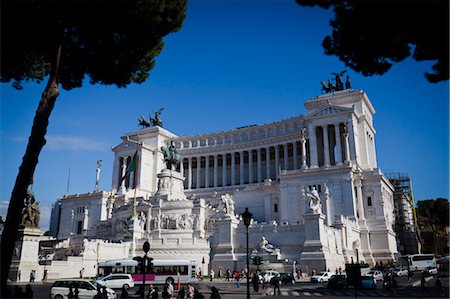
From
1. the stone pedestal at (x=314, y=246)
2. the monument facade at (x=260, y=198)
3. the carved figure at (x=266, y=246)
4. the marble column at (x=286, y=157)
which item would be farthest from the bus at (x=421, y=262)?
the marble column at (x=286, y=157)

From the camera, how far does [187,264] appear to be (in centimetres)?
3017

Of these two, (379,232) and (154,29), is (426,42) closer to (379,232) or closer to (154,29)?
(154,29)

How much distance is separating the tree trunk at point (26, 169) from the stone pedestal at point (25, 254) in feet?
50.0

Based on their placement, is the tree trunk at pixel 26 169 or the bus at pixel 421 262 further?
the bus at pixel 421 262

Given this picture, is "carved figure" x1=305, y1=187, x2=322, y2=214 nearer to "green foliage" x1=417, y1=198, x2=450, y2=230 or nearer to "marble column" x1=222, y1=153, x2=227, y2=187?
"marble column" x1=222, y1=153, x2=227, y2=187

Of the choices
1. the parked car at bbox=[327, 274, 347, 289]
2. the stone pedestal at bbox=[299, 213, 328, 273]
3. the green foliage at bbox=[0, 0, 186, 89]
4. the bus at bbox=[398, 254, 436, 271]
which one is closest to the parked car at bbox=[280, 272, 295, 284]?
the parked car at bbox=[327, 274, 347, 289]

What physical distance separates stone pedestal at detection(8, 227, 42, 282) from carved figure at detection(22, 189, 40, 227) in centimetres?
46

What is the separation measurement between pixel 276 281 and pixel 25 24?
719 inches

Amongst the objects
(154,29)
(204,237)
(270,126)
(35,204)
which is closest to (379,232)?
(204,237)

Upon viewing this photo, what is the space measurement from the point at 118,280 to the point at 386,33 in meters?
22.2

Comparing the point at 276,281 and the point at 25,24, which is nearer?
the point at 25,24

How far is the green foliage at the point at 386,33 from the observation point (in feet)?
43.4

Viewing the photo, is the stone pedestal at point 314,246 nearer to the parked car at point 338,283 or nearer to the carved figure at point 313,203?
the carved figure at point 313,203

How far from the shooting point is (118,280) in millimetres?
26969
